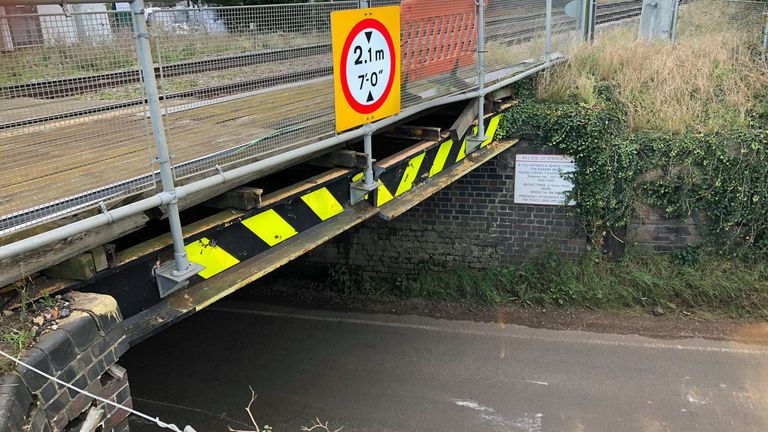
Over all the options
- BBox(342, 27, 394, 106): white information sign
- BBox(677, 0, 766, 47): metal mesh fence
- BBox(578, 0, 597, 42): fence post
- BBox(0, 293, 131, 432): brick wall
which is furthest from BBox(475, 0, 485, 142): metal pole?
BBox(677, 0, 766, 47): metal mesh fence

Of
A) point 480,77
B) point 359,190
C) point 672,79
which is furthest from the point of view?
point 672,79

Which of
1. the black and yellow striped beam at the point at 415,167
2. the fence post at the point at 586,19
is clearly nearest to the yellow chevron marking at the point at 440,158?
the black and yellow striped beam at the point at 415,167

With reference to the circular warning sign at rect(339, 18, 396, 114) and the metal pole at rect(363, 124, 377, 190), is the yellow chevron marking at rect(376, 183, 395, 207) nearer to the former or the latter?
the metal pole at rect(363, 124, 377, 190)

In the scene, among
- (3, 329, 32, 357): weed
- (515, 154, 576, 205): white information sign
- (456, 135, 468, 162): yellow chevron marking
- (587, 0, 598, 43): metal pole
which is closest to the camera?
(3, 329, 32, 357): weed

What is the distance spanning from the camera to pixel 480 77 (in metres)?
6.23

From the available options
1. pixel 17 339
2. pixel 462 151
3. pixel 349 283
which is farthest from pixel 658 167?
Result: pixel 17 339

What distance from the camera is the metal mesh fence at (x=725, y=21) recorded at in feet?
34.8

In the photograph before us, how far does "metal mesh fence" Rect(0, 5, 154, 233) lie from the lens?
264cm

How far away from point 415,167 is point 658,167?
4.22 metres

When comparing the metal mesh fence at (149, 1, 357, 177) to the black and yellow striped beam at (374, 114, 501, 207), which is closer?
the metal mesh fence at (149, 1, 357, 177)

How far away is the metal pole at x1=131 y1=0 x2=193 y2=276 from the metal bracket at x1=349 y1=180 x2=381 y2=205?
75.0 inches

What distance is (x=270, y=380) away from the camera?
23.1 feet

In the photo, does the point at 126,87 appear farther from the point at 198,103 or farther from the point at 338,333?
the point at 338,333

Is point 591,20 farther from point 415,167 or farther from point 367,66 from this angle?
point 367,66
